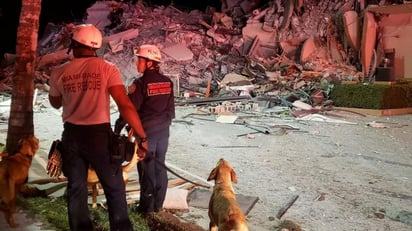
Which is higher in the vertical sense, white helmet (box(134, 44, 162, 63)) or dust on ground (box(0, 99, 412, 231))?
white helmet (box(134, 44, 162, 63))

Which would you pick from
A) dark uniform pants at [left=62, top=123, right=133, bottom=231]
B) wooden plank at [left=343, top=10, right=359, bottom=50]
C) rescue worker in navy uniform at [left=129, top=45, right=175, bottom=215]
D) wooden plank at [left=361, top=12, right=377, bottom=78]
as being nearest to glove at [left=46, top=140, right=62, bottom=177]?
dark uniform pants at [left=62, top=123, right=133, bottom=231]

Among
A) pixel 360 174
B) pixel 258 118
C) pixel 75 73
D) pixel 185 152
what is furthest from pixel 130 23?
pixel 75 73

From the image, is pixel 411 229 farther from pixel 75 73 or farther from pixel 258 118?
pixel 258 118

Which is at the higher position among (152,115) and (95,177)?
(152,115)

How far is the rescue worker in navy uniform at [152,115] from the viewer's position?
421cm

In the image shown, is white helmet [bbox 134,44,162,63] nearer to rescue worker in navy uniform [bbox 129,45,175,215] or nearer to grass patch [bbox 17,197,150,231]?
rescue worker in navy uniform [bbox 129,45,175,215]

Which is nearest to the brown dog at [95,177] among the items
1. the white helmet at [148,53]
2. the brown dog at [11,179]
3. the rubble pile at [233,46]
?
the brown dog at [11,179]

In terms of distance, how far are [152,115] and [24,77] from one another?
180 centimetres

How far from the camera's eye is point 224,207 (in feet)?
11.1

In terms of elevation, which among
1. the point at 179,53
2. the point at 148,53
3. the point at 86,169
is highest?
the point at 179,53

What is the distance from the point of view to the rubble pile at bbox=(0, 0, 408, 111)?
17.3 meters

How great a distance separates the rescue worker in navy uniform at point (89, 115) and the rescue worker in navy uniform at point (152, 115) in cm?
67

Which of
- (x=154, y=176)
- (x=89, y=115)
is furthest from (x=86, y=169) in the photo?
(x=154, y=176)

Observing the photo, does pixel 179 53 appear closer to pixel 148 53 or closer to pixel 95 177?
pixel 148 53
